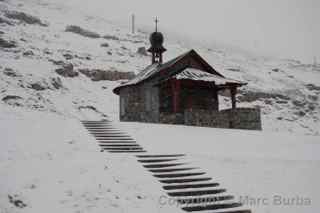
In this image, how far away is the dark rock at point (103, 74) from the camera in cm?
3859

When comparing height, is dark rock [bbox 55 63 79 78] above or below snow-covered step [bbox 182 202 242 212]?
above

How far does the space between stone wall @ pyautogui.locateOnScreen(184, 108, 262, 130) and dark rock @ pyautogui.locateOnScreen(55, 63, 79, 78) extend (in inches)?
916

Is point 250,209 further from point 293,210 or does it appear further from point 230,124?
point 230,124

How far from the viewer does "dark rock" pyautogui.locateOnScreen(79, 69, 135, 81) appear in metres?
38.6

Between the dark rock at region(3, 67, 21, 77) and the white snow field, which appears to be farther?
the dark rock at region(3, 67, 21, 77)

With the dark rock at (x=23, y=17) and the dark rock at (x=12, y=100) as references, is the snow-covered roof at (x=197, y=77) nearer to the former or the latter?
the dark rock at (x=12, y=100)

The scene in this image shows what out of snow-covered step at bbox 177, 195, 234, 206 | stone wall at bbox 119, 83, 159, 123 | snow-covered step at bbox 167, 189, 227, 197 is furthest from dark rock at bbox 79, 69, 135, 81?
snow-covered step at bbox 177, 195, 234, 206

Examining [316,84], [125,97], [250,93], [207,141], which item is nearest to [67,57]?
[125,97]

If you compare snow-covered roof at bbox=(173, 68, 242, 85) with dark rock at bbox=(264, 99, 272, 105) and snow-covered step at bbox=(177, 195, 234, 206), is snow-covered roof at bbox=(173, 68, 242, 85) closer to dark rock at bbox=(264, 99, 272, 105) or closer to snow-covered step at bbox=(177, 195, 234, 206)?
snow-covered step at bbox=(177, 195, 234, 206)

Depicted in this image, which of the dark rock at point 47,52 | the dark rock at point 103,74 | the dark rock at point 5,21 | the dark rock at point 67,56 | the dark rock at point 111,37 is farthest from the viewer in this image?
the dark rock at point 111,37

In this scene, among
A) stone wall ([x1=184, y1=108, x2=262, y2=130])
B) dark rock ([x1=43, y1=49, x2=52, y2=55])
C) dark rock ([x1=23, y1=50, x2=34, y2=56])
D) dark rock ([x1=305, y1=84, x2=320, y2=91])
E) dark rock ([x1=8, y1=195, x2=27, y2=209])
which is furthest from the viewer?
dark rock ([x1=305, y1=84, x2=320, y2=91])

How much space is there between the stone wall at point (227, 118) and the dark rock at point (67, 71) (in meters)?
23.3

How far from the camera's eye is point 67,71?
36906 millimetres

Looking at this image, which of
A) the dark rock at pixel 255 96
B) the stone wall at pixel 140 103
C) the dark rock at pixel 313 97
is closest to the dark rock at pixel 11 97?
the stone wall at pixel 140 103
